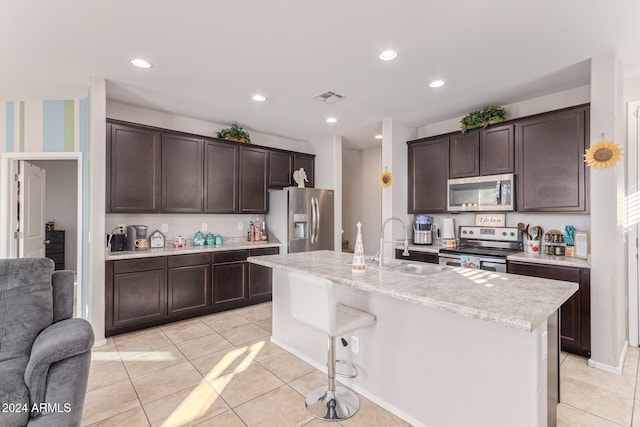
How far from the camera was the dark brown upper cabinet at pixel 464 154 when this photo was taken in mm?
3912

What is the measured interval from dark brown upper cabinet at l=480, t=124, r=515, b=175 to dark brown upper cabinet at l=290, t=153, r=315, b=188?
2772mm

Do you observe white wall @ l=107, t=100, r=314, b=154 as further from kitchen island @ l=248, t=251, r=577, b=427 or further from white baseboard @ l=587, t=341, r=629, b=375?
white baseboard @ l=587, t=341, r=629, b=375

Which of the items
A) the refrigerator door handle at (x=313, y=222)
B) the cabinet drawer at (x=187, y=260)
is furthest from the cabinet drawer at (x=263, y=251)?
the cabinet drawer at (x=187, y=260)

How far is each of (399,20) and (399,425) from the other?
2680mm

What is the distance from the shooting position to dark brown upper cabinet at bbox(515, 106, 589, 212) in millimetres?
3090

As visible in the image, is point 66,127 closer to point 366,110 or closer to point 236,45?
point 236,45

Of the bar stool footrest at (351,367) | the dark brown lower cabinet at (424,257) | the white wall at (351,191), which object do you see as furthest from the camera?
the white wall at (351,191)

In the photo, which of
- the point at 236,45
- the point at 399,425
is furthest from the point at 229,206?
the point at 399,425

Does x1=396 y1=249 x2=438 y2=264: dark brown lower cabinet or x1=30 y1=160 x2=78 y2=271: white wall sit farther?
x1=30 y1=160 x2=78 y2=271: white wall

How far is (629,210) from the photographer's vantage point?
10.0ft

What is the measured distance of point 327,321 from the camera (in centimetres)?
192

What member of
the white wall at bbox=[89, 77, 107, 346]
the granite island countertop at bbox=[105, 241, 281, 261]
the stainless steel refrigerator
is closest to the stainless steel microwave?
the stainless steel refrigerator

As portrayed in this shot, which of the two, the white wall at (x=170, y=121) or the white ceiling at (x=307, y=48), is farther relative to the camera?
the white wall at (x=170, y=121)

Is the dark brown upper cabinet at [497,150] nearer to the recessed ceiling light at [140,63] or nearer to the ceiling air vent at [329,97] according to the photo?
the ceiling air vent at [329,97]
